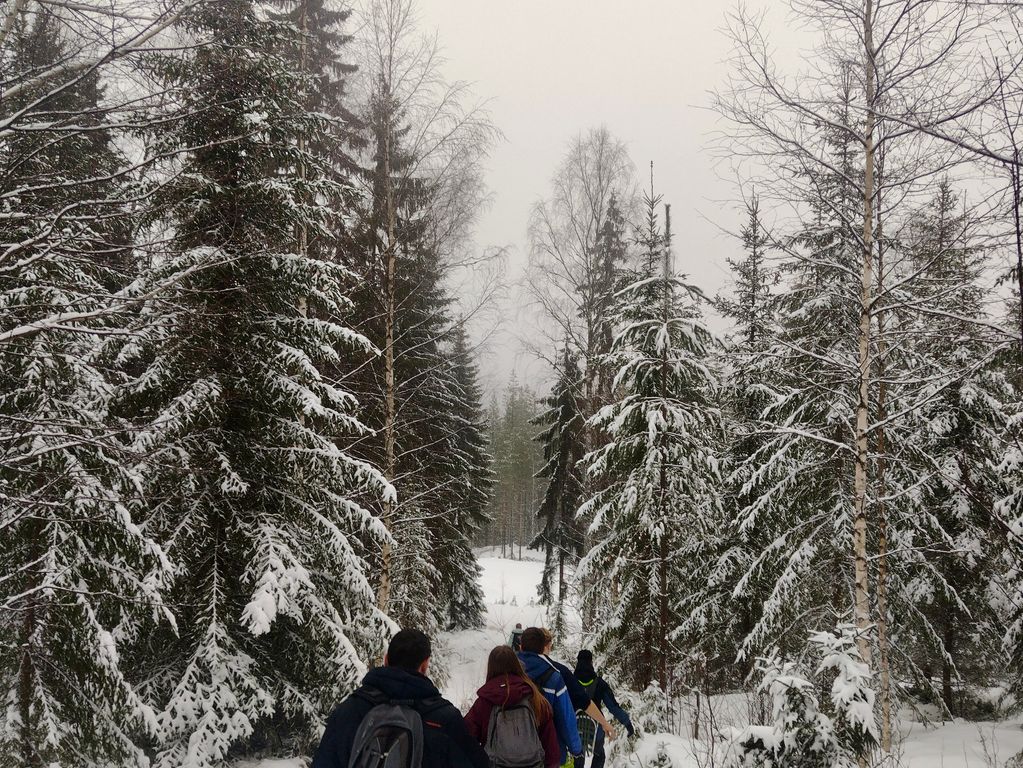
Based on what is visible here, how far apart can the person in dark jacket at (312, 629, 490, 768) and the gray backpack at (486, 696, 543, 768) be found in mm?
908

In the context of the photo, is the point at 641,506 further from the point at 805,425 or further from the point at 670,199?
the point at 670,199

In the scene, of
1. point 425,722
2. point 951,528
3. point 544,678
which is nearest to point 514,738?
point 544,678

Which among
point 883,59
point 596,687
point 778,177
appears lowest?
point 596,687

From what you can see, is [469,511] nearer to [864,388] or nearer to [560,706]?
[864,388]

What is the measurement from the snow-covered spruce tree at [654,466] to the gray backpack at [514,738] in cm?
611

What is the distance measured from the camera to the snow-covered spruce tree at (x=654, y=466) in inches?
401

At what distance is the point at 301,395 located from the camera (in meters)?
7.81

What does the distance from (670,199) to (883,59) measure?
4404 millimetres

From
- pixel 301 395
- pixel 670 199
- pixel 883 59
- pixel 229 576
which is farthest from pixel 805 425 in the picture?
pixel 229 576

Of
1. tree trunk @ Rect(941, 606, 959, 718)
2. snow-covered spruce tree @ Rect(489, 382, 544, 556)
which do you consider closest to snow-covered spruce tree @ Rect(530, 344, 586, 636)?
tree trunk @ Rect(941, 606, 959, 718)

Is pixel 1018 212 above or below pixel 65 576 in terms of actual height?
above

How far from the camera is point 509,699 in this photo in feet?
13.5

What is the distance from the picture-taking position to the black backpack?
2.98 m

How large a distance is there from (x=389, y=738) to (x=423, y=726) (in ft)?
0.59
